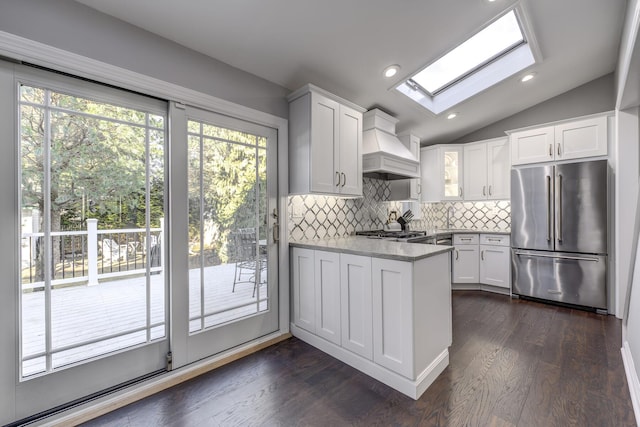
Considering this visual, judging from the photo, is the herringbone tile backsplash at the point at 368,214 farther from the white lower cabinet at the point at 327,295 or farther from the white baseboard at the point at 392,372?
the white baseboard at the point at 392,372

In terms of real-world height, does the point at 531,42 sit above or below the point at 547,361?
above

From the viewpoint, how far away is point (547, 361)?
2.11 metres

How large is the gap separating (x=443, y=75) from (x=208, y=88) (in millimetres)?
2676

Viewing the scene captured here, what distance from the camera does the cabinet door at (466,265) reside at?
13.4ft

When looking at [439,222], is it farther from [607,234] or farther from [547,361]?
[547,361]

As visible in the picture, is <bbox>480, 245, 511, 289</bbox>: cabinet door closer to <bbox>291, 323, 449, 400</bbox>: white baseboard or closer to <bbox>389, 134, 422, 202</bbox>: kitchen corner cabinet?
<bbox>389, 134, 422, 202</bbox>: kitchen corner cabinet

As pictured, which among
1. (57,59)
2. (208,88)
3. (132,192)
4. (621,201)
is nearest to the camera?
(57,59)

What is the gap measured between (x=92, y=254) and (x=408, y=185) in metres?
3.54

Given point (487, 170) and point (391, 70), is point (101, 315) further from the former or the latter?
point (487, 170)

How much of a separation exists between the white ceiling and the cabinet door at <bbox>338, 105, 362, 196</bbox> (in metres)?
0.33

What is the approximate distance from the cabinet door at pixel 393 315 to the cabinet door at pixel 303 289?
25.9 inches

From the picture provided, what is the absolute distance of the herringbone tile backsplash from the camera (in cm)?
281

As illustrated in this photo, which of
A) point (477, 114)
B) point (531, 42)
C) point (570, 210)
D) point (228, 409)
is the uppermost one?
point (531, 42)

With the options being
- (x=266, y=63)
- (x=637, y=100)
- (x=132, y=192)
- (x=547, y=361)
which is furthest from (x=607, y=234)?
(x=132, y=192)
